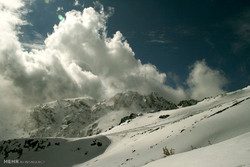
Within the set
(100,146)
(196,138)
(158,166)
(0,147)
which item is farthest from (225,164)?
(0,147)

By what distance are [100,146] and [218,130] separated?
4311cm

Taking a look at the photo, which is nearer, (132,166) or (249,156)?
(249,156)

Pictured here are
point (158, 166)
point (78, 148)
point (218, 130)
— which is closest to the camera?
point (158, 166)

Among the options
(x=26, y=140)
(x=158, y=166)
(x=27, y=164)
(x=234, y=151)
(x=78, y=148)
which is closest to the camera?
(x=234, y=151)

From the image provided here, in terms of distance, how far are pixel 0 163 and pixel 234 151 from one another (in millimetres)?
61418

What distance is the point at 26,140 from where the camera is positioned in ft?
194

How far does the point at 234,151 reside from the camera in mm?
8578

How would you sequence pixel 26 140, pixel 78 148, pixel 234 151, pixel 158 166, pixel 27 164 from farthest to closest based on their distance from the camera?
pixel 26 140 → pixel 78 148 → pixel 27 164 → pixel 158 166 → pixel 234 151

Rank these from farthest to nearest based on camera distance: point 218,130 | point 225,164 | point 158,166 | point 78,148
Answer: point 78,148 < point 218,130 < point 158,166 < point 225,164

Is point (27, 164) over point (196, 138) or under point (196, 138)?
over

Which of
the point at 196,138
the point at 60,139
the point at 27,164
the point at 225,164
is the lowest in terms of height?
the point at 225,164

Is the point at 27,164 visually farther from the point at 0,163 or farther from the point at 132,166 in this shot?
the point at 132,166

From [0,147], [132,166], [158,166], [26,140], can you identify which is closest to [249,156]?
[158,166]

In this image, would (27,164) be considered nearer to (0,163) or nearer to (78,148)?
(0,163)
